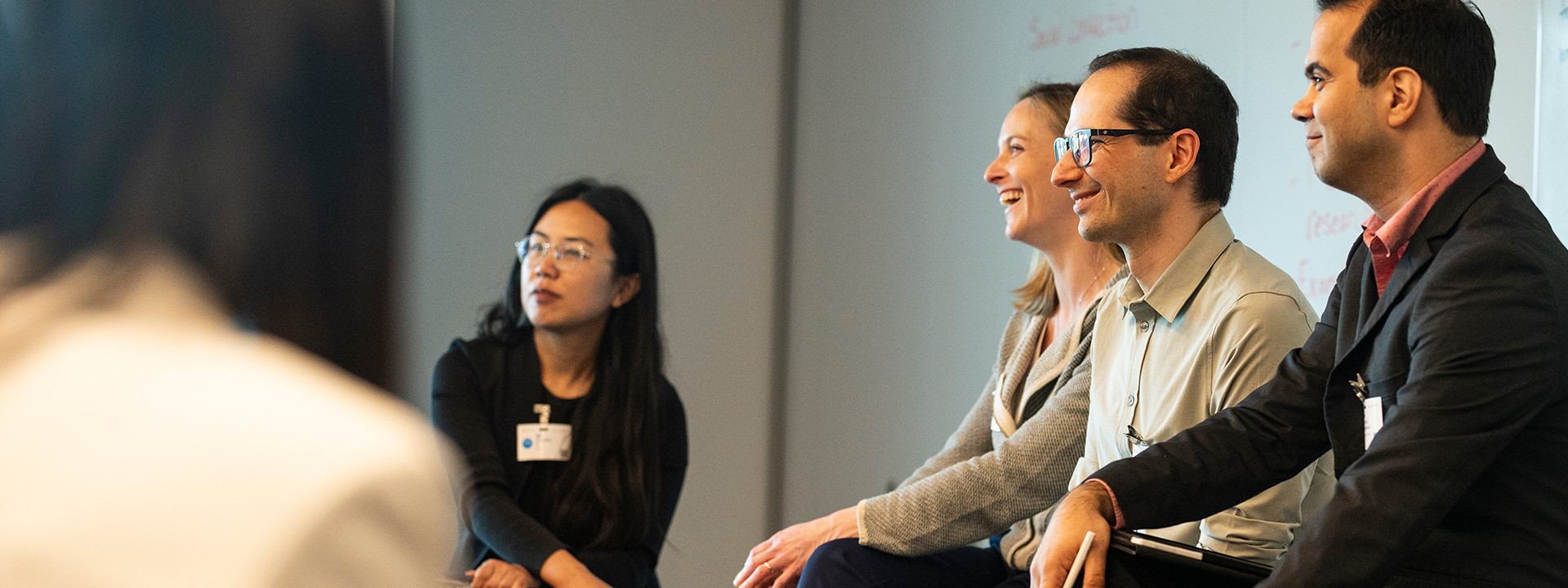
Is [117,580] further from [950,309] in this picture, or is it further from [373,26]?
[950,309]

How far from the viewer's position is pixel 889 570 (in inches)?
74.4

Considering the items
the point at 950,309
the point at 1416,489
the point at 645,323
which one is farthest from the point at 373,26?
the point at 950,309

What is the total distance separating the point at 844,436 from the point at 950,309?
63 cm

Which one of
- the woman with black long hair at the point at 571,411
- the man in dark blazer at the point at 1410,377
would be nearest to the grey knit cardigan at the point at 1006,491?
the man in dark blazer at the point at 1410,377

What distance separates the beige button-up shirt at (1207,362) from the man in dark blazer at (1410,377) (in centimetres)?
17

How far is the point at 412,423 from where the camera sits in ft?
1.85

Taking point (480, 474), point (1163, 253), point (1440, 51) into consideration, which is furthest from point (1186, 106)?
point (480, 474)

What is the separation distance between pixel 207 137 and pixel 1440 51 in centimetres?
132

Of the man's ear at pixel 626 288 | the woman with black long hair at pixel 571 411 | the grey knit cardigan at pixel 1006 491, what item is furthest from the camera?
the man's ear at pixel 626 288

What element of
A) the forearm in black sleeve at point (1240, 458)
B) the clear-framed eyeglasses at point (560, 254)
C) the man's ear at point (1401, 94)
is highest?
the man's ear at point (1401, 94)

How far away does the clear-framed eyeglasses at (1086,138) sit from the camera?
183 centimetres

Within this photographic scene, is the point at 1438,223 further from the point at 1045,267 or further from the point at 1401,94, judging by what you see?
the point at 1045,267

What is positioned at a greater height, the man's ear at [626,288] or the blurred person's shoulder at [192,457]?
the blurred person's shoulder at [192,457]

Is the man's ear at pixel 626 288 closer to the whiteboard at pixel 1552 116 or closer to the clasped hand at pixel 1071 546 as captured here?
the clasped hand at pixel 1071 546
